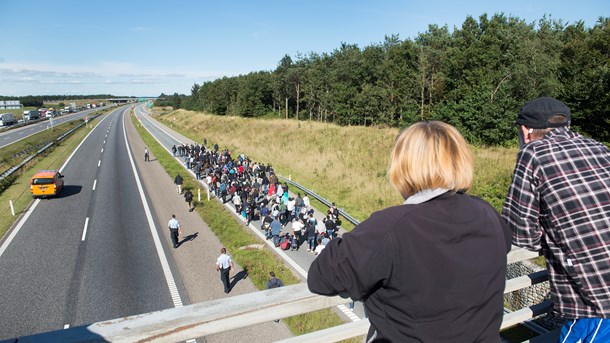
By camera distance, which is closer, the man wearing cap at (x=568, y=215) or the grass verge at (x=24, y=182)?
the man wearing cap at (x=568, y=215)

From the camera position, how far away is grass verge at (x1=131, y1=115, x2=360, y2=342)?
11.1 metres

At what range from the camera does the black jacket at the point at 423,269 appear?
1528mm

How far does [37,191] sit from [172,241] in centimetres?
1362

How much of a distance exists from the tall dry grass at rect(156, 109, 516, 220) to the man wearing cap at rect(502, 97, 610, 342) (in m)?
9.65

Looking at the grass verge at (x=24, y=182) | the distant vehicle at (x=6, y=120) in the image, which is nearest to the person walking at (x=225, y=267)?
the grass verge at (x=24, y=182)

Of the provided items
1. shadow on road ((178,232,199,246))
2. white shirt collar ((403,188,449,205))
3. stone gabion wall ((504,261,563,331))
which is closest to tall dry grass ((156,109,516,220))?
stone gabion wall ((504,261,563,331))

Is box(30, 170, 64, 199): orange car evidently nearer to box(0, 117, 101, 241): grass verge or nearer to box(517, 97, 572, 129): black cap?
box(0, 117, 101, 241): grass verge

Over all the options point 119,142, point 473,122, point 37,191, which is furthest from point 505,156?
point 119,142

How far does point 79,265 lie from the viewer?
15805 millimetres

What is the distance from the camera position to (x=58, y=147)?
52312 mm

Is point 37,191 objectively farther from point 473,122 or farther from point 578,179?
point 473,122

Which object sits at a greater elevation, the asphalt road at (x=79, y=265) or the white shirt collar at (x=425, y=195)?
the white shirt collar at (x=425, y=195)

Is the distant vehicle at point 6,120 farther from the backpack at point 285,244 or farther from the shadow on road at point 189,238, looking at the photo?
the backpack at point 285,244

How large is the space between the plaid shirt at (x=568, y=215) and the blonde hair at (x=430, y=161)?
63 cm
